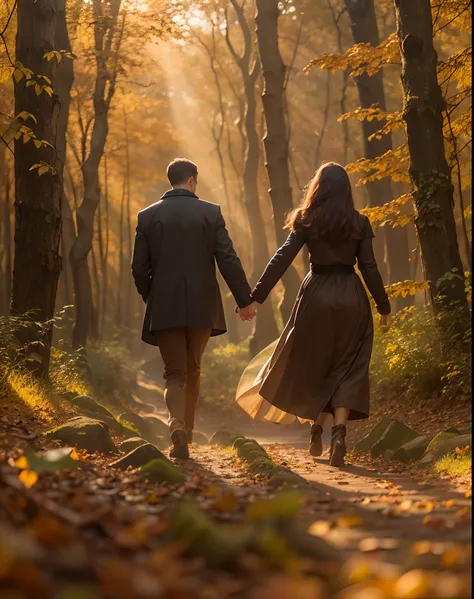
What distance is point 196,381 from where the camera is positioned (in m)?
8.31

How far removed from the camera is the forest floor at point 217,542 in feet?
7.83

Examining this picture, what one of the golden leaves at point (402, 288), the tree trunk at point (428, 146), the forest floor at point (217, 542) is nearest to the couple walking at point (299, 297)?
the tree trunk at point (428, 146)

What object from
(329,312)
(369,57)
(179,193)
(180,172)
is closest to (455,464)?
(329,312)

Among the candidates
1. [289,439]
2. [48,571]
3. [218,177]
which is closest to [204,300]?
[48,571]

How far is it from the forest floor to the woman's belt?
267 cm

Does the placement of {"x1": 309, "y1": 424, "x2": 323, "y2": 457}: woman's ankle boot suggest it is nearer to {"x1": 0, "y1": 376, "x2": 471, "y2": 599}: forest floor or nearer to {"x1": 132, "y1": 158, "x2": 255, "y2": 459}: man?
{"x1": 132, "y1": 158, "x2": 255, "y2": 459}: man

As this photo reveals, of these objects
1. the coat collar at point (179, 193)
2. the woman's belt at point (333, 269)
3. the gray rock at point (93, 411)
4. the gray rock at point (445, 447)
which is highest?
the coat collar at point (179, 193)

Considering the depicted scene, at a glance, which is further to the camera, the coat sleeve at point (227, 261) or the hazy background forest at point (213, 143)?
the hazy background forest at point (213, 143)

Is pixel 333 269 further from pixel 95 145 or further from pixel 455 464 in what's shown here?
pixel 95 145

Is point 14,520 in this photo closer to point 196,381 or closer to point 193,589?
point 193,589

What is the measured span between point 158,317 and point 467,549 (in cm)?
499

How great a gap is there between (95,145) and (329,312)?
1225 centimetres

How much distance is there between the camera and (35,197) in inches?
386

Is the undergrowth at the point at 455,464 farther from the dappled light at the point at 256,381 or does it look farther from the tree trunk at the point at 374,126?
the tree trunk at the point at 374,126
